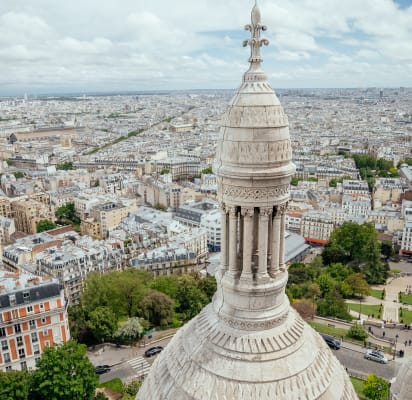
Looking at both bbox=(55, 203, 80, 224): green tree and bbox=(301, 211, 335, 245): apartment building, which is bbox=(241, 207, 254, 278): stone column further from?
bbox=(55, 203, 80, 224): green tree

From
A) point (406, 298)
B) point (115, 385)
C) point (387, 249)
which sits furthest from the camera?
point (387, 249)

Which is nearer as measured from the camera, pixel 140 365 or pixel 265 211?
pixel 265 211

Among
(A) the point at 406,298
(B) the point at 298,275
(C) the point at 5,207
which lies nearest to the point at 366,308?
(A) the point at 406,298

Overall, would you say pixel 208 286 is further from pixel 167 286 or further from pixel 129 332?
pixel 129 332

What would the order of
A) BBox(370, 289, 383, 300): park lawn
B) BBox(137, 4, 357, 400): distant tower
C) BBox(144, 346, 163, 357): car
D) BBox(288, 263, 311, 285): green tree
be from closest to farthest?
BBox(137, 4, 357, 400): distant tower, BBox(144, 346, 163, 357): car, BBox(288, 263, 311, 285): green tree, BBox(370, 289, 383, 300): park lawn

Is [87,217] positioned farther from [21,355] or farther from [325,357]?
[325,357]

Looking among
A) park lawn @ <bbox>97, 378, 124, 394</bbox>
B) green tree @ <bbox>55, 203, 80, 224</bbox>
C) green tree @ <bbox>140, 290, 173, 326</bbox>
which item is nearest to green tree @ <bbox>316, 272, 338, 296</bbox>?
green tree @ <bbox>140, 290, 173, 326</bbox>
